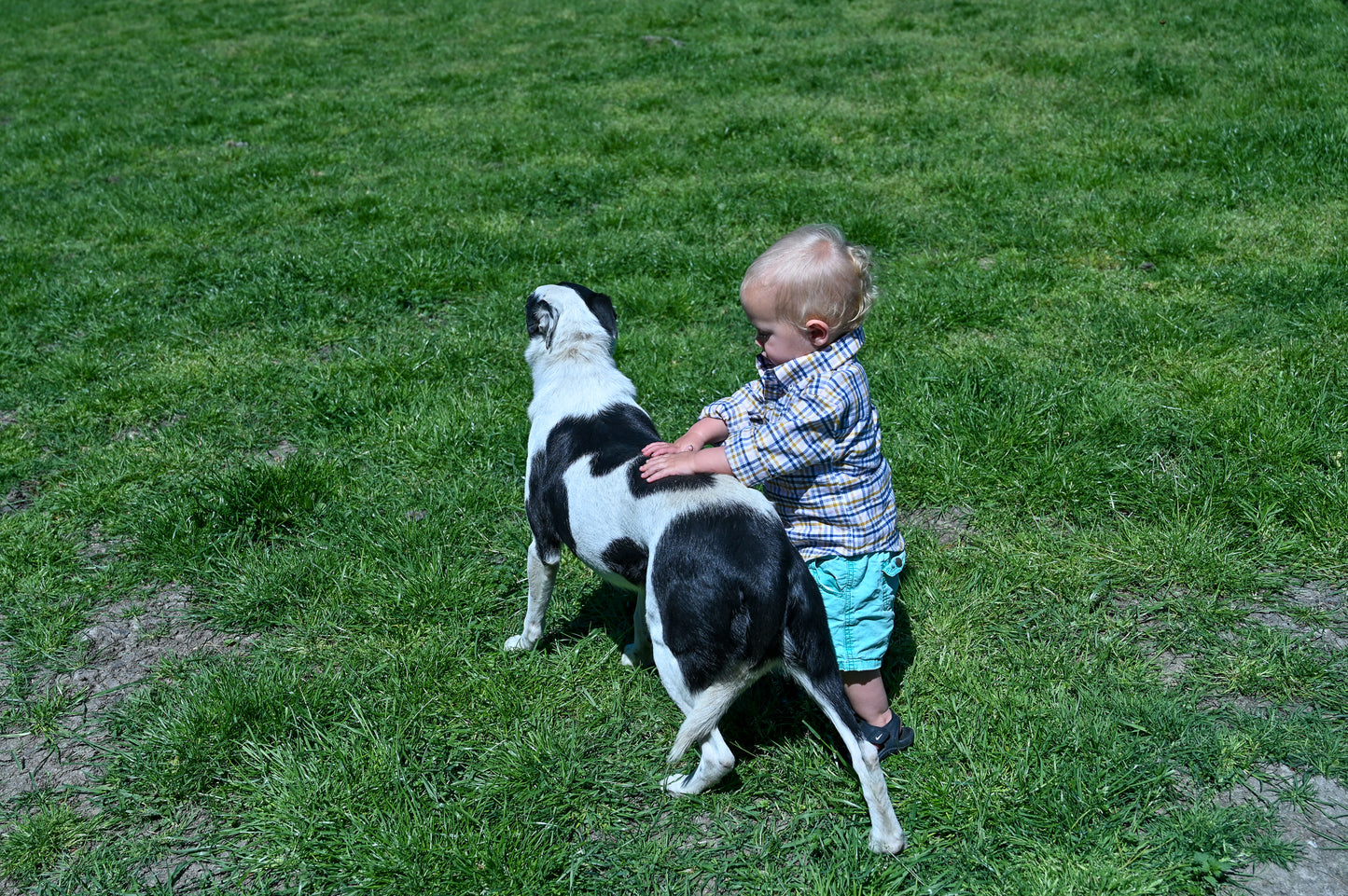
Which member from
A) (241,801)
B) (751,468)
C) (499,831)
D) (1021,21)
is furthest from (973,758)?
(1021,21)

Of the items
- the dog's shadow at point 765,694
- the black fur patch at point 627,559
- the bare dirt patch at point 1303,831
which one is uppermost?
the black fur patch at point 627,559

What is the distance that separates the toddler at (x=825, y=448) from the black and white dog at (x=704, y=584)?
132 millimetres

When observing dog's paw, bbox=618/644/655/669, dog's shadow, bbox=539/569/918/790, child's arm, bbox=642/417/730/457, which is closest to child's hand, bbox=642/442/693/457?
child's arm, bbox=642/417/730/457

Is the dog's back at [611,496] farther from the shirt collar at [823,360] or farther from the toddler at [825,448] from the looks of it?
the shirt collar at [823,360]

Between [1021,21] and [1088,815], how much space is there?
449 inches

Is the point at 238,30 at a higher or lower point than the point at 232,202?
higher

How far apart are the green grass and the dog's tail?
35 cm

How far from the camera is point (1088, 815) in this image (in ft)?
8.52

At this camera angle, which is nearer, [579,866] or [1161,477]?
[579,866]

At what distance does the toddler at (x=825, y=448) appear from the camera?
8.58ft

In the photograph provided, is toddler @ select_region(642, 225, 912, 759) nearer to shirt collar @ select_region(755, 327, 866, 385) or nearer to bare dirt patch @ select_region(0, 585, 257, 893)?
shirt collar @ select_region(755, 327, 866, 385)

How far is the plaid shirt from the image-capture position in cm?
261

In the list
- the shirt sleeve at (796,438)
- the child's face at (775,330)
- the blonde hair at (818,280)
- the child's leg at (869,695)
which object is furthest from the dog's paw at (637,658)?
the blonde hair at (818,280)

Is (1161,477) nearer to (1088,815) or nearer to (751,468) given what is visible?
(1088,815)
